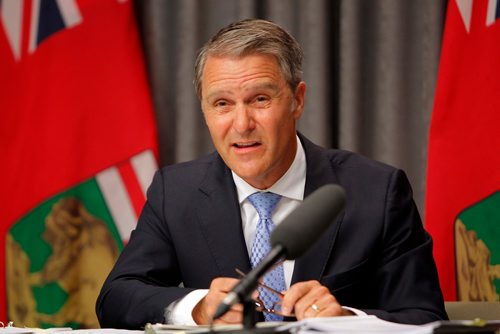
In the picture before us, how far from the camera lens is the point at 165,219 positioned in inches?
101

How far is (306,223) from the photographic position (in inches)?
54.4

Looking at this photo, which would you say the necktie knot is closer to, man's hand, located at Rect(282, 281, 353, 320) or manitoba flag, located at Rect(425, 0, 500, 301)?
man's hand, located at Rect(282, 281, 353, 320)

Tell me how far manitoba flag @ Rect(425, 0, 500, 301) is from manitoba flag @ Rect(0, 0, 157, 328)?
1.26m

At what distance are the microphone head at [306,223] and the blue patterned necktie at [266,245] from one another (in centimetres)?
84

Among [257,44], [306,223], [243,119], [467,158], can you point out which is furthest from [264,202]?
[306,223]

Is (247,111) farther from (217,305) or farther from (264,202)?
(217,305)

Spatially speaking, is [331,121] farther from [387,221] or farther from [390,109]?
[387,221]

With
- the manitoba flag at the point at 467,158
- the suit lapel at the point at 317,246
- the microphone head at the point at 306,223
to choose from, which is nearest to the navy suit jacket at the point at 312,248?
the suit lapel at the point at 317,246

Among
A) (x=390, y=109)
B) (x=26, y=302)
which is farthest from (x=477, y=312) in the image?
(x=26, y=302)

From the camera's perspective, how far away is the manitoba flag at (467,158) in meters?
2.95

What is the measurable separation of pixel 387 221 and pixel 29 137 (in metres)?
1.78

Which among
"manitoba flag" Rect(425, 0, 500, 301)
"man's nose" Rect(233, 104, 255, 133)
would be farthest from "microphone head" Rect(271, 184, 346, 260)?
"manitoba flag" Rect(425, 0, 500, 301)

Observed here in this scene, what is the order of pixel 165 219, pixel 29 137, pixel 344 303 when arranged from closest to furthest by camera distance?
pixel 344 303, pixel 165 219, pixel 29 137

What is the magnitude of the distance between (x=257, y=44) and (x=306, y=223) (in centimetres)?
114
